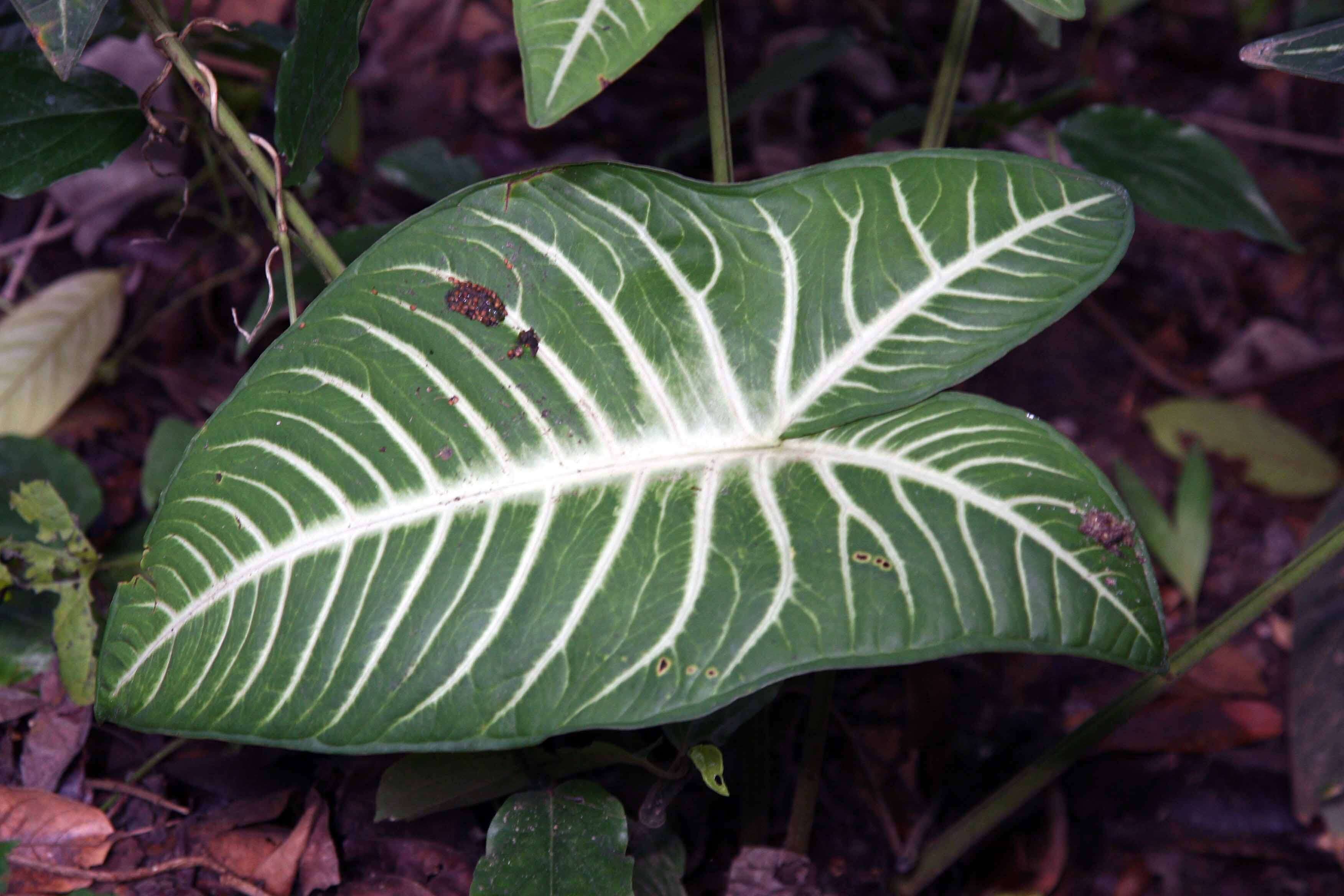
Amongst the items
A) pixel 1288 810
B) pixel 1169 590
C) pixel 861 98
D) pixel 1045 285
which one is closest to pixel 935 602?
pixel 1045 285

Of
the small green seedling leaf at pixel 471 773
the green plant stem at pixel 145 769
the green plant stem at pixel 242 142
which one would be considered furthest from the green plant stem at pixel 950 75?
the green plant stem at pixel 145 769

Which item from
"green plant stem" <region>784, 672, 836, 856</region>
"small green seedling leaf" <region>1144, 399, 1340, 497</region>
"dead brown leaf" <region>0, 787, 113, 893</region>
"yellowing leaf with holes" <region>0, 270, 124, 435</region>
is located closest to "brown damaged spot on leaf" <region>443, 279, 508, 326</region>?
"green plant stem" <region>784, 672, 836, 856</region>

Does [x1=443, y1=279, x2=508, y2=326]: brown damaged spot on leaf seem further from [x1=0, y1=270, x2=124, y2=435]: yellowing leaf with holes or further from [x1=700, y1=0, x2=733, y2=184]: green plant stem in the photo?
[x1=0, y1=270, x2=124, y2=435]: yellowing leaf with holes

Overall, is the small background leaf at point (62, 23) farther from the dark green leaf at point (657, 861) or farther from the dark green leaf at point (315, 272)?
the dark green leaf at point (657, 861)

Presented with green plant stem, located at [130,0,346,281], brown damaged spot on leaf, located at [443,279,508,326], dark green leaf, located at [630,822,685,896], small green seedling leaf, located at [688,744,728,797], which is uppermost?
green plant stem, located at [130,0,346,281]

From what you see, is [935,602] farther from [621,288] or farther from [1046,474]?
[621,288]

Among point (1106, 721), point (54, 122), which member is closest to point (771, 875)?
point (1106, 721)

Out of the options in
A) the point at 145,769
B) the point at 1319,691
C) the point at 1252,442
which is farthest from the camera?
the point at 1252,442

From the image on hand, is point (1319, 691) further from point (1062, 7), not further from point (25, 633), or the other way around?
point (25, 633)
